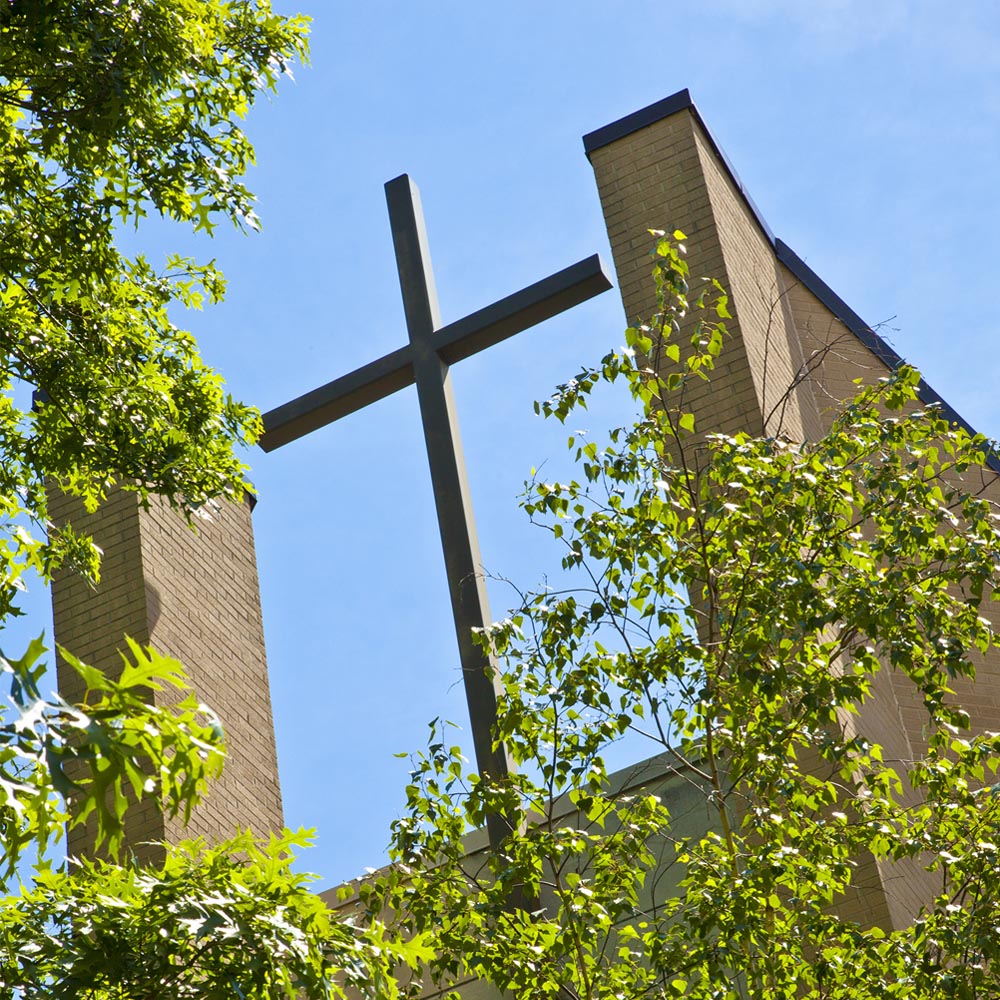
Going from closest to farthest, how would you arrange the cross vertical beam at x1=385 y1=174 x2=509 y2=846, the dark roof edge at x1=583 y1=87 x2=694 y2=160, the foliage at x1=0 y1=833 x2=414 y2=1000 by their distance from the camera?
the foliage at x1=0 y1=833 x2=414 y2=1000 < the cross vertical beam at x1=385 y1=174 x2=509 y2=846 < the dark roof edge at x1=583 y1=87 x2=694 y2=160

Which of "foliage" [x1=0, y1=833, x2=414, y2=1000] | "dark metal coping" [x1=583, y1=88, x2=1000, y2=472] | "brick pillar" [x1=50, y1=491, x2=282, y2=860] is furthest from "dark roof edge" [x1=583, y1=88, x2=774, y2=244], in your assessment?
"foliage" [x1=0, y1=833, x2=414, y2=1000]

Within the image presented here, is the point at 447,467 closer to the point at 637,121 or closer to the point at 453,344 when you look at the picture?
the point at 453,344

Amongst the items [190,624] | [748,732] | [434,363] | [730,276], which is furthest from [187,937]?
[730,276]

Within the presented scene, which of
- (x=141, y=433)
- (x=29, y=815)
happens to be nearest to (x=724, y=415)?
(x=141, y=433)

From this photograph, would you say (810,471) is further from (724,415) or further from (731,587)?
(724,415)

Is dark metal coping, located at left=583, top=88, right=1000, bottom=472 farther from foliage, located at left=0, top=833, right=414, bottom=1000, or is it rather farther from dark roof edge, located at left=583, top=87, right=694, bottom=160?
foliage, located at left=0, top=833, right=414, bottom=1000

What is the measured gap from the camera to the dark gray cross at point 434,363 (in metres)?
7.31

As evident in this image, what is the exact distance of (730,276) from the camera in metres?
8.06

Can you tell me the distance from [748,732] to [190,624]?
4255 millimetres

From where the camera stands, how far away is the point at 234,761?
333 inches

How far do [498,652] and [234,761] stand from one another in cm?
365

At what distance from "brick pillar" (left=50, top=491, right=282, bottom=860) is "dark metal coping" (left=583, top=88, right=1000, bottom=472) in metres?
3.18

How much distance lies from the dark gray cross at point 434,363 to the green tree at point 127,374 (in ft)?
4.58

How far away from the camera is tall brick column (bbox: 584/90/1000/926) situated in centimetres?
762
